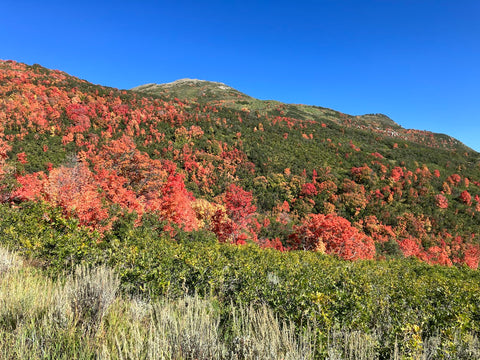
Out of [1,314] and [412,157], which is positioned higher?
[412,157]

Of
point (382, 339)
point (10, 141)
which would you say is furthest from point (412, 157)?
point (10, 141)

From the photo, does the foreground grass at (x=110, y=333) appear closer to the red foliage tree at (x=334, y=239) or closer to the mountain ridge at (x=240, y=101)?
the red foliage tree at (x=334, y=239)

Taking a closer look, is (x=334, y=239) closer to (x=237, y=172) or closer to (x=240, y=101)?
(x=237, y=172)

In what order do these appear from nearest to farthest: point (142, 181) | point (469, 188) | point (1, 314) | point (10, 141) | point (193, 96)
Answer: point (1, 314)
point (142, 181)
point (10, 141)
point (469, 188)
point (193, 96)

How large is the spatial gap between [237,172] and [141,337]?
5546 cm

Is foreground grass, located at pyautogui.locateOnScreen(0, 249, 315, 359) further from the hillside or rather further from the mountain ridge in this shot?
the mountain ridge

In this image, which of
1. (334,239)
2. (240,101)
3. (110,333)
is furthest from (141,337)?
(240,101)

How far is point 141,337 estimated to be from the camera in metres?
3.12

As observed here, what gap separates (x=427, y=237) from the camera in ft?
164

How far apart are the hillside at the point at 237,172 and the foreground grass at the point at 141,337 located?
12890 mm

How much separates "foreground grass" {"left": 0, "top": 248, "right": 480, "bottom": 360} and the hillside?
1289 centimetres

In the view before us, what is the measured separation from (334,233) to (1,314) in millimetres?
32992

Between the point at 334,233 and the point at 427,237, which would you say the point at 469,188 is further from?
the point at 334,233

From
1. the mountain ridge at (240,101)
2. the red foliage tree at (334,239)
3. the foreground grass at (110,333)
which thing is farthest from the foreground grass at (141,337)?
the mountain ridge at (240,101)
